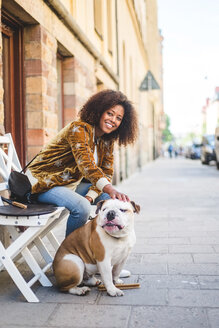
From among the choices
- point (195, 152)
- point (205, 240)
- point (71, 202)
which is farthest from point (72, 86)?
point (195, 152)

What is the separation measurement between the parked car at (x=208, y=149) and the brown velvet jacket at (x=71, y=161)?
23241mm

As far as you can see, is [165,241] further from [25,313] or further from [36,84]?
[36,84]

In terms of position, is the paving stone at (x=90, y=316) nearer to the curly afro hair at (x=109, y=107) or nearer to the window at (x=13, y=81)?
the curly afro hair at (x=109, y=107)

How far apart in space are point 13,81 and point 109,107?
302cm

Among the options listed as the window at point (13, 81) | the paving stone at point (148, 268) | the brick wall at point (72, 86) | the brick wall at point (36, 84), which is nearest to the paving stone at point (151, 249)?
the paving stone at point (148, 268)

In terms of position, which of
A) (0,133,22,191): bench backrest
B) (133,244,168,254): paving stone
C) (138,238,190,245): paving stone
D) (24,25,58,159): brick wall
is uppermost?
(24,25,58,159): brick wall

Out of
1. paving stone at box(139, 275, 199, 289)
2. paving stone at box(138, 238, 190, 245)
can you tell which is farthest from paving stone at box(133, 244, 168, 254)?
paving stone at box(139, 275, 199, 289)

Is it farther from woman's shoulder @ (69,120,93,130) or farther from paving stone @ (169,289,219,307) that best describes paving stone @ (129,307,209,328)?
woman's shoulder @ (69,120,93,130)

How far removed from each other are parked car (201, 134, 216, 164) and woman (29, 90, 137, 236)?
22933 millimetres

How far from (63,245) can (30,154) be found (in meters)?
3.38

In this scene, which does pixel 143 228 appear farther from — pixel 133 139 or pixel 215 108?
pixel 215 108

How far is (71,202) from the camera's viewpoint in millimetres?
4074

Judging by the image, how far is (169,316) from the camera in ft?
10.9

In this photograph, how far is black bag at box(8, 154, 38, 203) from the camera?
421 centimetres
